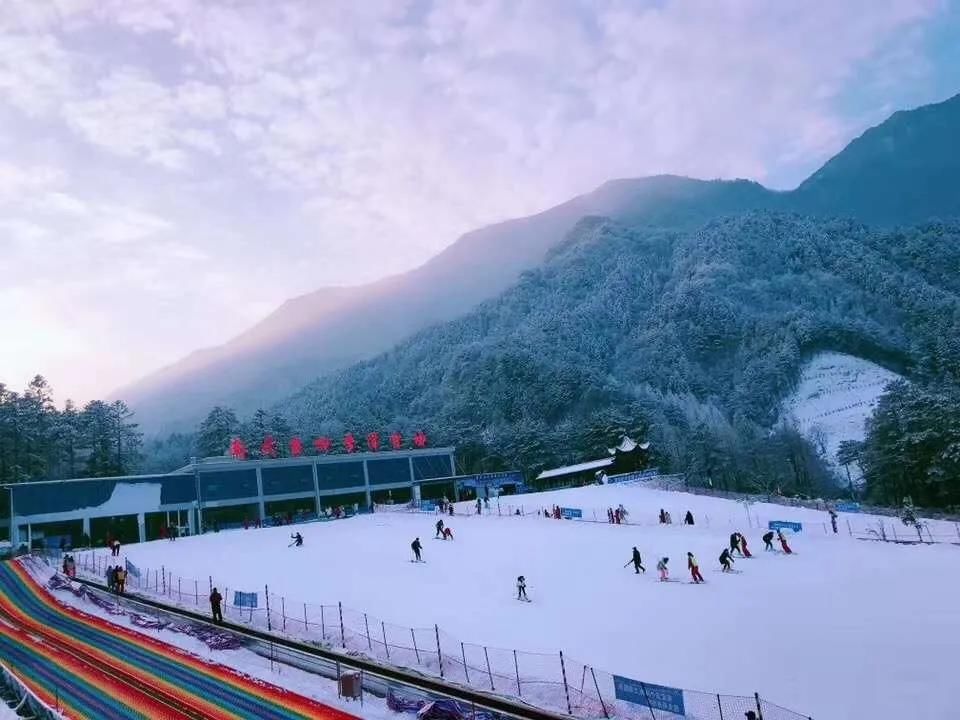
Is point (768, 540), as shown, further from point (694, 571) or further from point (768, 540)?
point (694, 571)

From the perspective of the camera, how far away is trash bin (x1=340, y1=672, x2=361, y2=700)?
13656mm

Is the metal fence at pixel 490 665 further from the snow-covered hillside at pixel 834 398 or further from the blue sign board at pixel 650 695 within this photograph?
the snow-covered hillside at pixel 834 398

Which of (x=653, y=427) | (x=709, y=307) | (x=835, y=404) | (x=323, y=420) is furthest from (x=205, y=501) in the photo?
(x=709, y=307)

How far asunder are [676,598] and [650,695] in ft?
34.1

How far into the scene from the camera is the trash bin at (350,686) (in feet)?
44.8

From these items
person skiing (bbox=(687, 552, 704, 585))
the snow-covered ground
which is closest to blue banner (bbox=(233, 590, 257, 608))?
the snow-covered ground

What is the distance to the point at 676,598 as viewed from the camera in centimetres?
2080

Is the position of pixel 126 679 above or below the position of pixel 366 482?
below

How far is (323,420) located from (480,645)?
158m

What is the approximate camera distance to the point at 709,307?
186625 mm

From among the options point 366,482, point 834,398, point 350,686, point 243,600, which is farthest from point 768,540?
point 834,398

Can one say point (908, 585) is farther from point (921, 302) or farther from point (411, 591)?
point (921, 302)

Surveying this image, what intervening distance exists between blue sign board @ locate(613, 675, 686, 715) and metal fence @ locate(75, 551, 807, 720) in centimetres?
2

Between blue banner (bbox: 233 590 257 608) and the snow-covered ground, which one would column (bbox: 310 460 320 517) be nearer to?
the snow-covered ground
